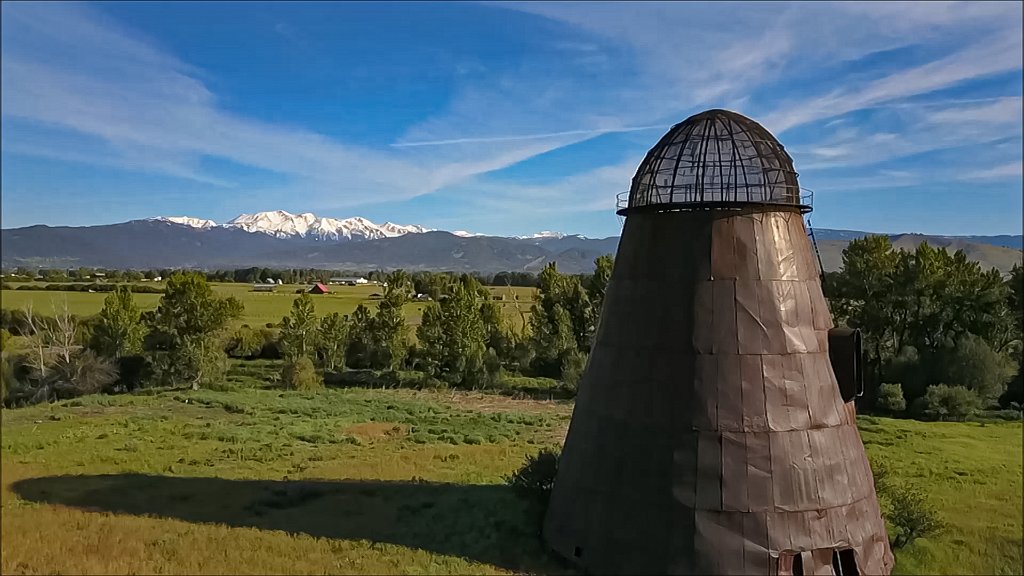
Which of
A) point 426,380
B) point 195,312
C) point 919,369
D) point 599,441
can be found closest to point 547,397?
point 426,380

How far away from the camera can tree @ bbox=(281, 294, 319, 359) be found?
6006 centimetres

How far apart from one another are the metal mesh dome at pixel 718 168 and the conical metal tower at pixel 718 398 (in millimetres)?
31

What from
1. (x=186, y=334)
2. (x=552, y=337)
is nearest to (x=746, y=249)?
(x=552, y=337)

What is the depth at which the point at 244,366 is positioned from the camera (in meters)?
65.5

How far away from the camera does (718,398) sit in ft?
41.4

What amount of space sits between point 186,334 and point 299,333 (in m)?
9.91

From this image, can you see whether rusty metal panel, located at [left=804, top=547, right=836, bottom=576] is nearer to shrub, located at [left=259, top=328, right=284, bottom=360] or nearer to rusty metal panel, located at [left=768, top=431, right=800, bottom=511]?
rusty metal panel, located at [left=768, top=431, right=800, bottom=511]

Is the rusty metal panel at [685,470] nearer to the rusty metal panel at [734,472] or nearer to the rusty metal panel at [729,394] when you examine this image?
the rusty metal panel at [734,472]

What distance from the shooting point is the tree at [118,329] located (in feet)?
177

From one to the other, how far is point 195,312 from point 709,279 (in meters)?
53.0

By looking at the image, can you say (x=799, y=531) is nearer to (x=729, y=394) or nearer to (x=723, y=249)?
(x=729, y=394)

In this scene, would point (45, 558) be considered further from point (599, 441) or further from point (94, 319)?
point (94, 319)

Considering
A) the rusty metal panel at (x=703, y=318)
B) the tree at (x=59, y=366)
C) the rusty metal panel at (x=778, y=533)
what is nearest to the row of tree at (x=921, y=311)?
the rusty metal panel at (x=778, y=533)

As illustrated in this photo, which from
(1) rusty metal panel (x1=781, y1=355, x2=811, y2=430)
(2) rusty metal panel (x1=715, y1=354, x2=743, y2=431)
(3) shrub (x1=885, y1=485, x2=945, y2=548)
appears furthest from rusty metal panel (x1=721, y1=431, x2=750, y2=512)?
(3) shrub (x1=885, y1=485, x2=945, y2=548)
